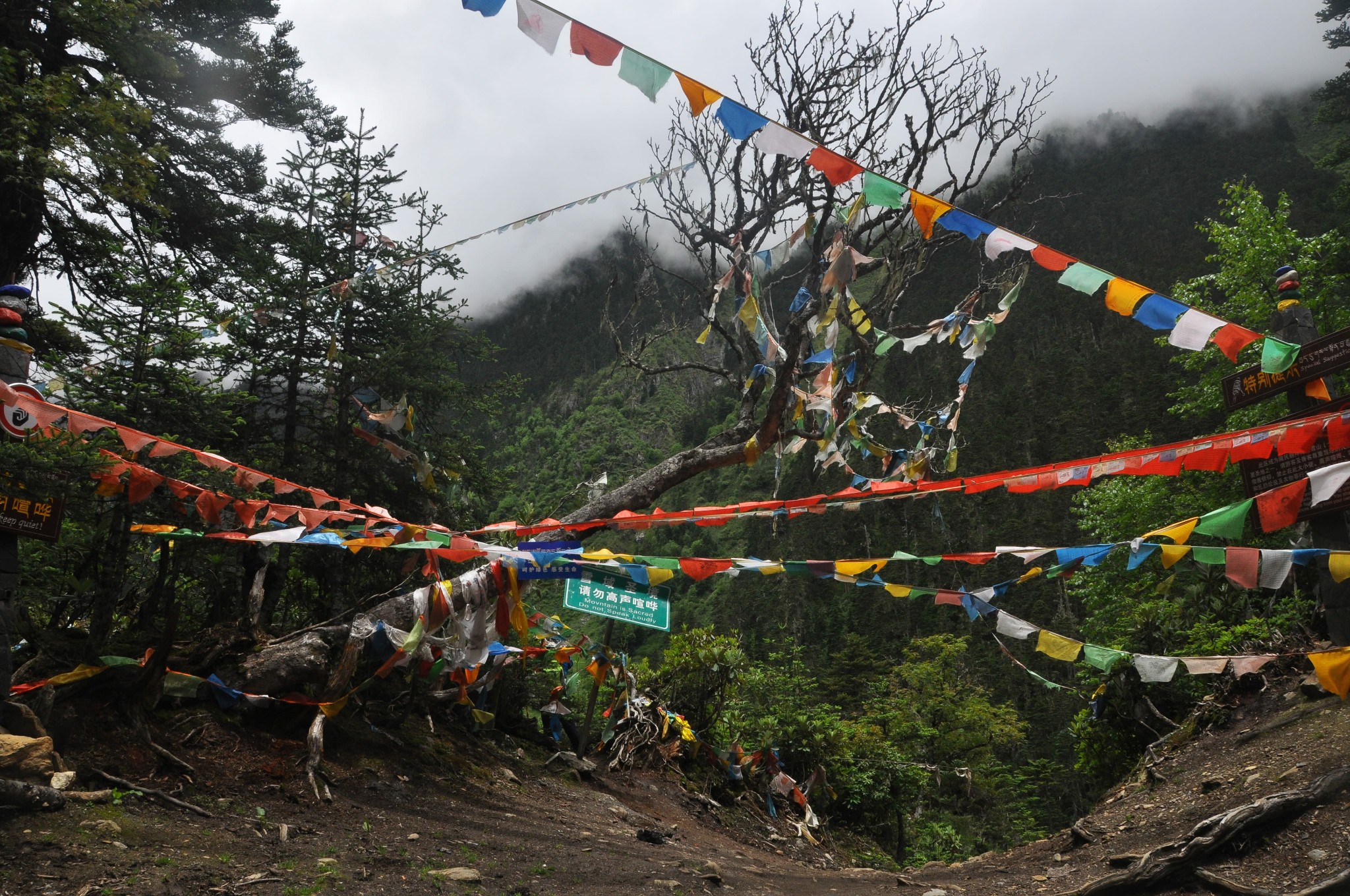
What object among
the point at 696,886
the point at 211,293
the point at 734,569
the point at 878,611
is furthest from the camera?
the point at 878,611

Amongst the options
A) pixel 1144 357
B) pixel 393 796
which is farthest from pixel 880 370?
pixel 393 796

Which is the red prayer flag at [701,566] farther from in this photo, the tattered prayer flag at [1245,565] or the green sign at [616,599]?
the tattered prayer flag at [1245,565]

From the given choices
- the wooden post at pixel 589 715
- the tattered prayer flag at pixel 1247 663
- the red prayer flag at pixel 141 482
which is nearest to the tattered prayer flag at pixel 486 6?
the red prayer flag at pixel 141 482

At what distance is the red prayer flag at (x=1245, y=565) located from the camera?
5.10 metres

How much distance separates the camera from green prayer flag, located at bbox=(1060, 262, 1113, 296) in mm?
5160

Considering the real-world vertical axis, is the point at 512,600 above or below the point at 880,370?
below

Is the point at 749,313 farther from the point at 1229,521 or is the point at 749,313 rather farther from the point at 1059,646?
the point at 1229,521

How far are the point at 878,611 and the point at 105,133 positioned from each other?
5196 centimetres

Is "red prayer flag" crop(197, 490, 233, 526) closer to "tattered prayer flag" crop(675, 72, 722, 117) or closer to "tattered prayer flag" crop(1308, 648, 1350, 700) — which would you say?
"tattered prayer flag" crop(675, 72, 722, 117)

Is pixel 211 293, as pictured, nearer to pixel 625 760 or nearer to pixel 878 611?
pixel 625 760

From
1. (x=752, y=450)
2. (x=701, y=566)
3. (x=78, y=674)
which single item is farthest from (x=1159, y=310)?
(x=78, y=674)

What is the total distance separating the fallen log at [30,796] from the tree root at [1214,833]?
6272mm

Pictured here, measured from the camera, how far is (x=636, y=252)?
12.0 meters

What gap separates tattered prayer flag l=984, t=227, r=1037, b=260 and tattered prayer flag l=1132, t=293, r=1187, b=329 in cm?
79
